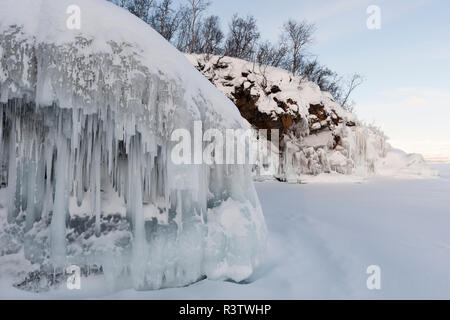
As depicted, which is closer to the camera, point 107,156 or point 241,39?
point 107,156

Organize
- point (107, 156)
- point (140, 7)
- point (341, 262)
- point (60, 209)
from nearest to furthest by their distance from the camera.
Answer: point (60, 209) → point (107, 156) → point (341, 262) → point (140, 7)

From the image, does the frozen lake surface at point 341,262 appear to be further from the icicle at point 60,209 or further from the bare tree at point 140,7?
the bare tree at point 140,7

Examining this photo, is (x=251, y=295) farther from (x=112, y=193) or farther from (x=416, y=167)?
(x=416, y=167)

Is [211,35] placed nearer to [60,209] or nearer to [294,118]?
[294,118]

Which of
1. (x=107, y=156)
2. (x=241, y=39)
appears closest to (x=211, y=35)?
(x=241, y=39)

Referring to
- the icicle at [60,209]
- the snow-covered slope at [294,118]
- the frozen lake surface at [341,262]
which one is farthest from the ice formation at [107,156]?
the snow-covered slope at [294,118]

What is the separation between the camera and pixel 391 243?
8.04 feet

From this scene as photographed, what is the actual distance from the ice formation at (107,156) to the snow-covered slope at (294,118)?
7807mm

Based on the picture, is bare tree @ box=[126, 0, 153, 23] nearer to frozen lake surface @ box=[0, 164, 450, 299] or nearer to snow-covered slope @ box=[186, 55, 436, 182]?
snow-covered slope @ box=[186, 55, 436, 182]

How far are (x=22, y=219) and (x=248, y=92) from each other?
9112 mm

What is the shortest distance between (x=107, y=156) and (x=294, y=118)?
8.88 m

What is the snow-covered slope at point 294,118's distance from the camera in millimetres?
9859

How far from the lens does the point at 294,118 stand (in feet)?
32.1

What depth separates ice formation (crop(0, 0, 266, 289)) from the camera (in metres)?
1.69
